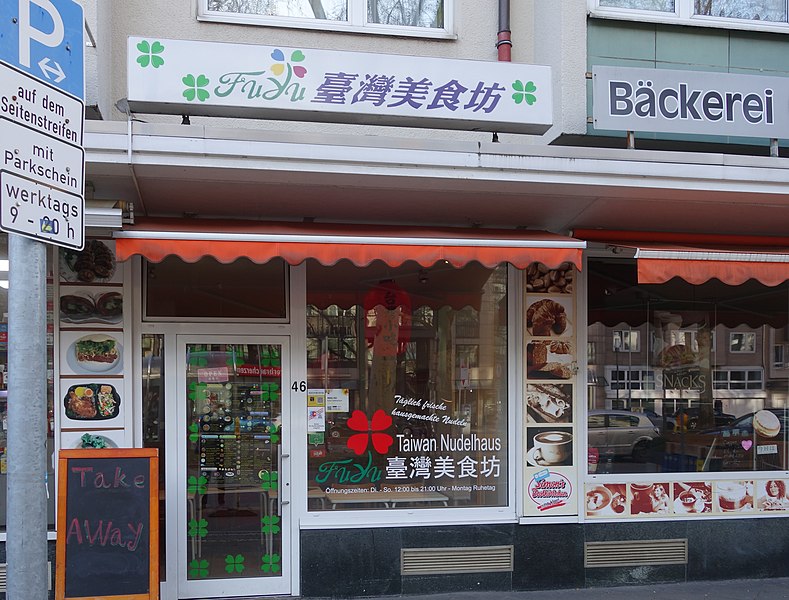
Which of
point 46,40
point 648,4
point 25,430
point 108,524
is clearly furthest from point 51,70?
point 648,4

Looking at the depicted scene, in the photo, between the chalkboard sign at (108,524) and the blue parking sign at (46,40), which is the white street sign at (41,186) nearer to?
the blue parking sign at (46,40)

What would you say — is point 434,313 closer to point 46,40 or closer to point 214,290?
point 214,290

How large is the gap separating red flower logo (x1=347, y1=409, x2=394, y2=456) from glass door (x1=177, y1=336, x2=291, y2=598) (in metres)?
0.59

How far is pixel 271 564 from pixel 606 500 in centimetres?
298

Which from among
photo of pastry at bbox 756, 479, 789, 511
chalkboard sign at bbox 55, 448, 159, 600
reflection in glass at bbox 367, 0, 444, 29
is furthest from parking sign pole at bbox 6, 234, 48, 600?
photo of pastry at bbox 756, 479, 789, 511

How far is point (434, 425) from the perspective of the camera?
278 inches

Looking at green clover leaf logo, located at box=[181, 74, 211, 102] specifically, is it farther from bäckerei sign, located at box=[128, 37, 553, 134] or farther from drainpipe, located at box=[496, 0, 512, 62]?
drainpipe, located at box=[496, 0, 512, 62]

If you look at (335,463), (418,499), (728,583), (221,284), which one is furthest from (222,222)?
(728,583)

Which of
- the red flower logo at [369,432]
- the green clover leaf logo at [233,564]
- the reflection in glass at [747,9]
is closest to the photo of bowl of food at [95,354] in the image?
the green clover leaf logo at [233,564]

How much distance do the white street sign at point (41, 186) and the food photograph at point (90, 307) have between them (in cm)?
339

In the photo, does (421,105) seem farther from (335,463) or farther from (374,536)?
(374,536)

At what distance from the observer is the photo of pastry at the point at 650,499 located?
711 centimetres

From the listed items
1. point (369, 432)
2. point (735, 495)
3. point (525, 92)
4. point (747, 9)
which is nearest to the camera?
point (525, 92)

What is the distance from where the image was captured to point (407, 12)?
7.16 m
